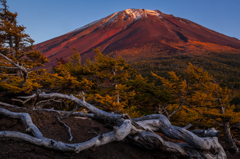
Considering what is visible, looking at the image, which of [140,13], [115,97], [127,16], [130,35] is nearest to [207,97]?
[115,97]

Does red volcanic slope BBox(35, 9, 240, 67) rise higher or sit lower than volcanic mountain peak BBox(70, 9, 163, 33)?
lower

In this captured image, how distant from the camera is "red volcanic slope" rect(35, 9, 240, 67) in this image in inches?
4751

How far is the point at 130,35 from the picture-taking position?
456ft

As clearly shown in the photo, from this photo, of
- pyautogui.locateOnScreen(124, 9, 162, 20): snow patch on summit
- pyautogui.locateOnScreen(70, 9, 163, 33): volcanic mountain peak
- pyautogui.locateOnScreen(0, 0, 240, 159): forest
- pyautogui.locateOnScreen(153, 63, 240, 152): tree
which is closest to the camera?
pyautogui.locateOnScreen(0, 0, 240, 159): forest

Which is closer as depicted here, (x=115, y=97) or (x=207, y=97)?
(x=115, y=97)

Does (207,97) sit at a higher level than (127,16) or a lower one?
lower

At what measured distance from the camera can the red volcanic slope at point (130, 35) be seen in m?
121

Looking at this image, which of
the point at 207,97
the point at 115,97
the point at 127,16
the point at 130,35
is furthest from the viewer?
the point at 127,16

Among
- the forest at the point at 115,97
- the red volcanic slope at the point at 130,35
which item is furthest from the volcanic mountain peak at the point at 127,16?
the forest at the point at 115,97

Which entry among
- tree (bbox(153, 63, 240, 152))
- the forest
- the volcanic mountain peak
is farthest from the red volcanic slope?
tree (bbox(153, 63, 240, 152))

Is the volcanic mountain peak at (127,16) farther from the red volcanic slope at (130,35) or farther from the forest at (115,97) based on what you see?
the forest at (115,97)

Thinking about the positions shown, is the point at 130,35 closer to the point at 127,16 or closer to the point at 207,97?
the point at 127,16

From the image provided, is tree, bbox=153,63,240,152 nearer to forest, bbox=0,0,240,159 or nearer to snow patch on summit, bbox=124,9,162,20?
forest, bbox=0,0,240,159

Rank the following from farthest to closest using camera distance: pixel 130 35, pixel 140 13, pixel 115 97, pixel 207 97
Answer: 1. pixel 140 13
2. pixel 130 35
3. pixel 207 97
4. pixel 115 97
